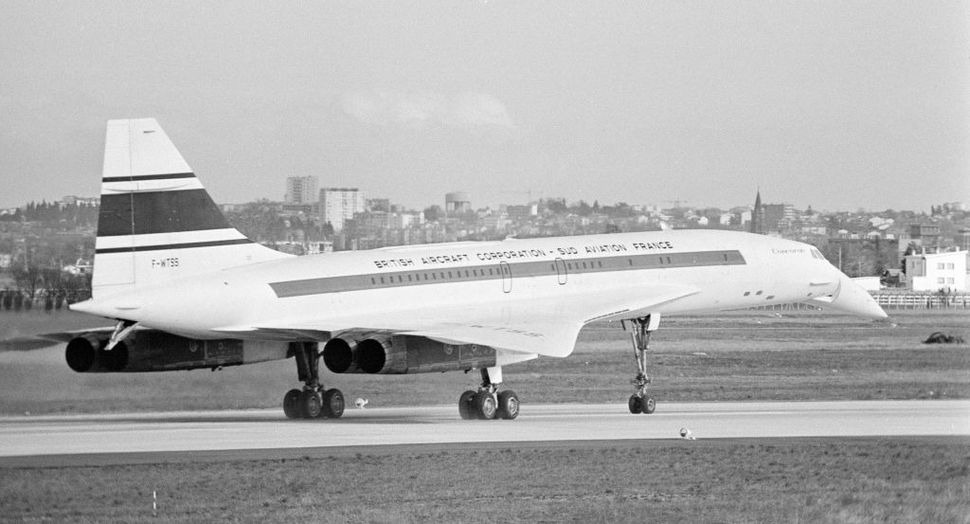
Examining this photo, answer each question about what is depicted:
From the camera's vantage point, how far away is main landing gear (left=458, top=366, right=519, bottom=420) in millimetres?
30609

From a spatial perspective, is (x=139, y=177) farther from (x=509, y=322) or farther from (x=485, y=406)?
(x=509, y=322)

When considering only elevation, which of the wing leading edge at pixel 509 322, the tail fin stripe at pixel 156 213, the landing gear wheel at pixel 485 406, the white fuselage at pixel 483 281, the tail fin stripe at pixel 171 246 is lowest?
the landing gear wheel at pixel 485 406

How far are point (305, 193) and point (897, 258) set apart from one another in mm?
37044

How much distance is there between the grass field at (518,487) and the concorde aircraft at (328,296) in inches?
201

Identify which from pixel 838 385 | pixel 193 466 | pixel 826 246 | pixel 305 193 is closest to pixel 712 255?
pixel 838 385

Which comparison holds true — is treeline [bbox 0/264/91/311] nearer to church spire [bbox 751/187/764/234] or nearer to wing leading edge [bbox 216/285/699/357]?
wing leading edge [bbox 216/285/699/357]

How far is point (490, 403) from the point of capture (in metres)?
30.7

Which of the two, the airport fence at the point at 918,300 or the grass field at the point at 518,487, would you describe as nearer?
the grass field at the point at 518,487

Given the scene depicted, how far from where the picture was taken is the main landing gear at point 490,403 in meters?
30.6

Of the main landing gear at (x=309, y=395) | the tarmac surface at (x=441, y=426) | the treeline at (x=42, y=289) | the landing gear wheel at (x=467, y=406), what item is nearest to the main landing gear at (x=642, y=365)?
the tarmac surface at (x=441, y=426)

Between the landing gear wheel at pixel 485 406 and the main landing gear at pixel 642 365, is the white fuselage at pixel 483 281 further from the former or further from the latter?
the landing gear wheel at pixel 485 406

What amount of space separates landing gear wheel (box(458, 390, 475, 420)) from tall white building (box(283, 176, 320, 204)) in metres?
33.9

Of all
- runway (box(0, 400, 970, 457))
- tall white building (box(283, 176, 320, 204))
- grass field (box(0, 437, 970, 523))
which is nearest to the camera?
grass field (box(0, 437, 970, 523))

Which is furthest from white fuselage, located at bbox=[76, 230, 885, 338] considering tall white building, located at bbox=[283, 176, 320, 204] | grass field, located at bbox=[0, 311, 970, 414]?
tall white building, located at bbox=[283, 176, 320, 204]
